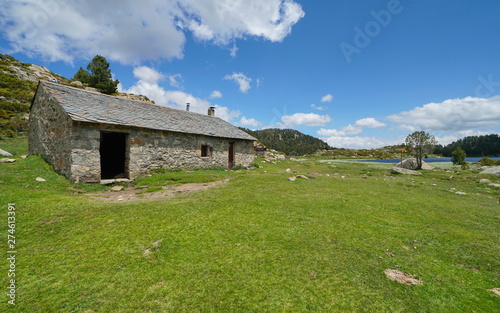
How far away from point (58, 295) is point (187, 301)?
2.07m

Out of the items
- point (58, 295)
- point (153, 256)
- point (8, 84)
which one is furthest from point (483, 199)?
point (8, 84)

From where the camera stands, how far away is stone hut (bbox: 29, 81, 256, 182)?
40.1ft

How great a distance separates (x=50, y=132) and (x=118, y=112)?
437 cm

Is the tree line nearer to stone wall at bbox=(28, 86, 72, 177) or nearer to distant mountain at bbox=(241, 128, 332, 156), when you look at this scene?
distant mountain at bbox=(241, 128, 332, 156)

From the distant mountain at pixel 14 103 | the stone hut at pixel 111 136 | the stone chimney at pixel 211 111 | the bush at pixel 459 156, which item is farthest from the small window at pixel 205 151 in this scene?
the bush at pixel 459 156

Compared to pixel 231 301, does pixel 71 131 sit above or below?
above

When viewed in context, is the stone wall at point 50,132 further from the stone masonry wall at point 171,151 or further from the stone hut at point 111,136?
the stone masonry wall at point 171,151

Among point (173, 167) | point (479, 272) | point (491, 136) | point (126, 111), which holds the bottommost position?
point (479, 272)

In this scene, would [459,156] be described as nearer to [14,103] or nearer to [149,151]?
[149,151]

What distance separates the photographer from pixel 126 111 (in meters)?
16.0

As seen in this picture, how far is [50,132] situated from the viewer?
13.9 meters

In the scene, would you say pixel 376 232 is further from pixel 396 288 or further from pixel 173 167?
pixel 173 167

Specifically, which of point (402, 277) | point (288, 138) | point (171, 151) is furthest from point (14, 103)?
point (288, 138)

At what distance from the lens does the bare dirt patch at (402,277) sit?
372 cm
